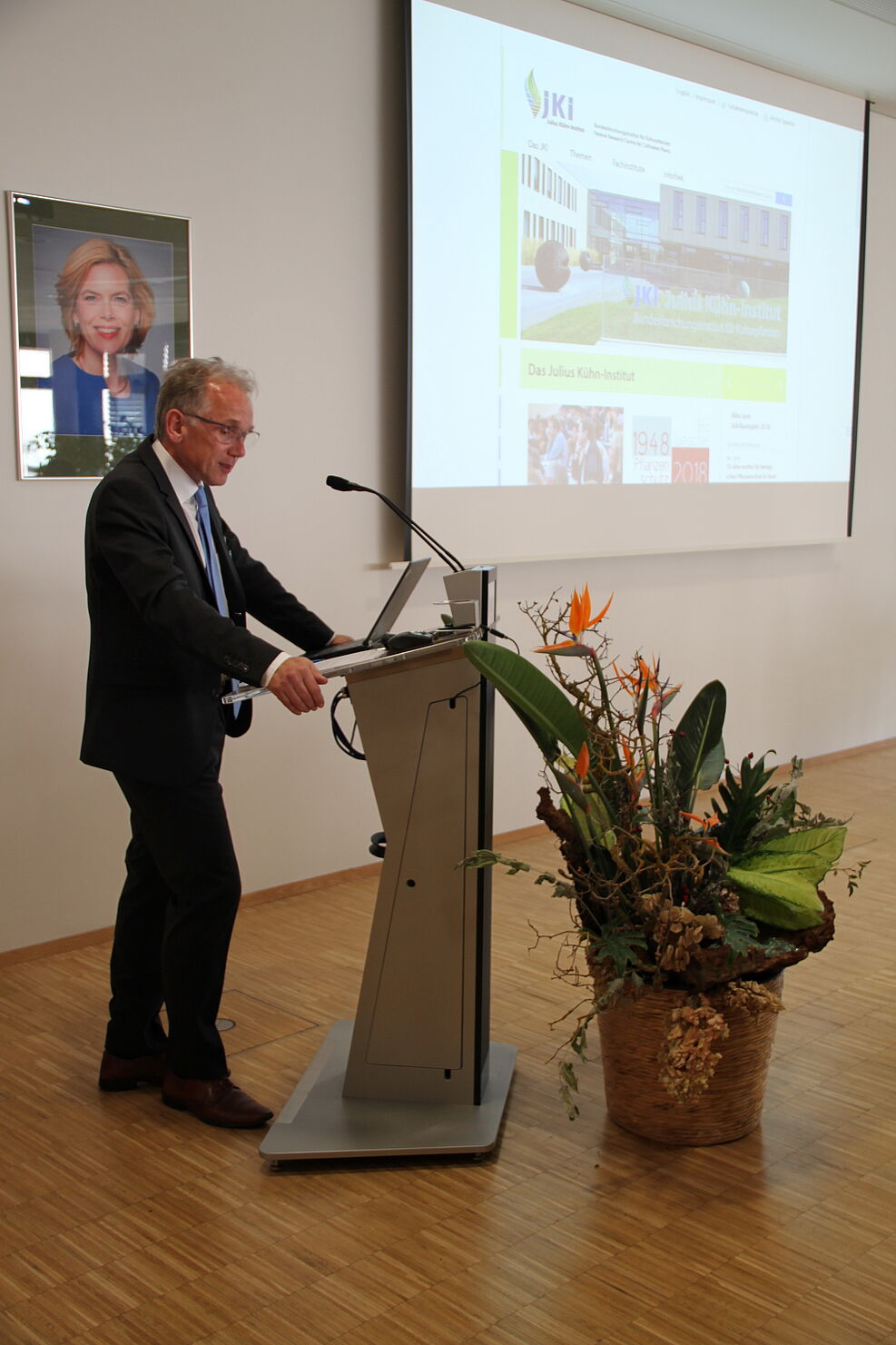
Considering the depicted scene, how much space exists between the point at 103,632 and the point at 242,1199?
3.67 ft

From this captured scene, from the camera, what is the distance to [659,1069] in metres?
2.47

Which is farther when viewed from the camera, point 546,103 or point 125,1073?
point 546,103

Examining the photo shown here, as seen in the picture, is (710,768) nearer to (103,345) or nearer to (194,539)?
(194,539)

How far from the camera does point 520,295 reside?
4.74 meters

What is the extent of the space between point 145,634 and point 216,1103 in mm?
966

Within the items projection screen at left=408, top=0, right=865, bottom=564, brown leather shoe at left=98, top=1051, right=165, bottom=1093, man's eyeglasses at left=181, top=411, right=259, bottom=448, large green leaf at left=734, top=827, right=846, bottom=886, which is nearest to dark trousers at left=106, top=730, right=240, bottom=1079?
brown leather shoe at left=98, top=1051, right=165, bottom=1093

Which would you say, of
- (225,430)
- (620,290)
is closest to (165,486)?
(225,430)

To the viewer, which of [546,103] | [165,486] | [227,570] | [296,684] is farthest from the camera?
Answer: [546,103]

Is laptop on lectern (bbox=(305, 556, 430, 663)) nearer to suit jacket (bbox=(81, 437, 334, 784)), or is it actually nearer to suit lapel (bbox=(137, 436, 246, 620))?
suit jacket (bbox=(81, 437, 334, 784))

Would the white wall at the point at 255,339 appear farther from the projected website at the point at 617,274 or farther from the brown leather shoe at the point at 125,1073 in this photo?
the brown leather shoe at the point at 125,1073

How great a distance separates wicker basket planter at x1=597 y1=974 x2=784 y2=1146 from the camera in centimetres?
246

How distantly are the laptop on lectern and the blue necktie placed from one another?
Answer: 279 mm

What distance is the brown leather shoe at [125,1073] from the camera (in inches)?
111

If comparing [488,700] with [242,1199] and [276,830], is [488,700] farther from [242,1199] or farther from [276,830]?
[276,830]
